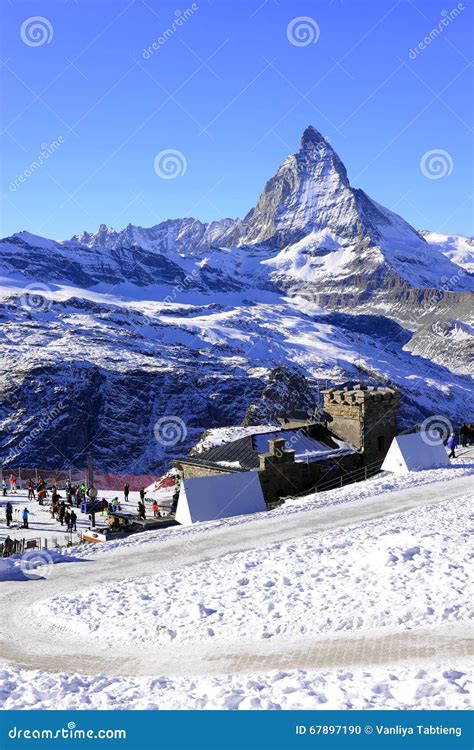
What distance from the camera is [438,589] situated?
1709 cm

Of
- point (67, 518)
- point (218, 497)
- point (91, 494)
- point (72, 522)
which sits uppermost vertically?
point (218, 497)

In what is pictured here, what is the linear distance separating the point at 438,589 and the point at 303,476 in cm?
1763

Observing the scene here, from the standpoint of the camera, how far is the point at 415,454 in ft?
114

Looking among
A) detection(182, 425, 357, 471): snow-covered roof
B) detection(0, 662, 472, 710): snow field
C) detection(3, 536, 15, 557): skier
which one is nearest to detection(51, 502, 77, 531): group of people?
detection(3, 536, 15, 557): skier

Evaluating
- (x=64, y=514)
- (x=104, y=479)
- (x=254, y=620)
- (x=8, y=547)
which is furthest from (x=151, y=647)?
(x=104, y=479)

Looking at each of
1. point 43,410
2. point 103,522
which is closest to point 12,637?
point 103,522

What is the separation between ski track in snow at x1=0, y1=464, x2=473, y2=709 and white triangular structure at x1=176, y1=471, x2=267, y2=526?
3.11m

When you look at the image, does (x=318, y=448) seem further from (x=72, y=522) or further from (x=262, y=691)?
(x=262, y=691)

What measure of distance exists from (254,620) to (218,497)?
1279 cm

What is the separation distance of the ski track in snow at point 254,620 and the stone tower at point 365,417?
12476 millimetres

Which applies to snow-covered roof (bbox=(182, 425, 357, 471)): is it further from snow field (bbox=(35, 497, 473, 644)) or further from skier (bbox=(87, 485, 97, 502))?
snow field (bbox=(35, 497, 473, 644))

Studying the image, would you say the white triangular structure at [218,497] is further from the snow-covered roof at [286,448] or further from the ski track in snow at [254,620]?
the snow-covered roof at [286,448]

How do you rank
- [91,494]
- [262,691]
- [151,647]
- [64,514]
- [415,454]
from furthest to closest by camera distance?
[91,494] < [415,454] < [64,514] < [151,647] < [262,691]
